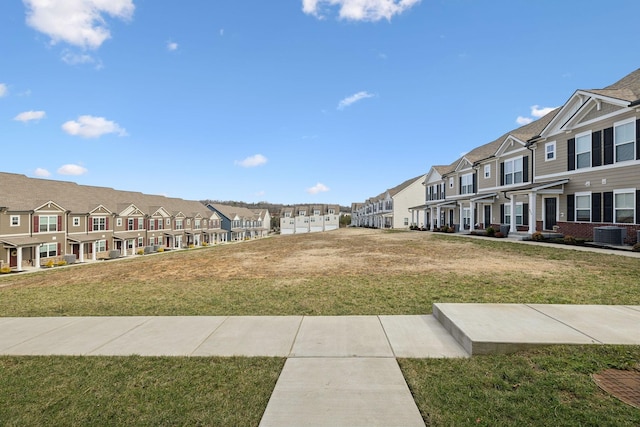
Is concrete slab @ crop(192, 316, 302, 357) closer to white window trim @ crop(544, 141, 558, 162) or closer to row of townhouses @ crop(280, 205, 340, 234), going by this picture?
white window trim @ crop(544, 141, 558, 162)

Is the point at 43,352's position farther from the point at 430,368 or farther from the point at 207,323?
the point at 430,368

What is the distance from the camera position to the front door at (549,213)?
19.6m

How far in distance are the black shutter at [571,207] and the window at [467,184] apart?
40.9ft

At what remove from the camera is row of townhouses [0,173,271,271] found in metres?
28.5

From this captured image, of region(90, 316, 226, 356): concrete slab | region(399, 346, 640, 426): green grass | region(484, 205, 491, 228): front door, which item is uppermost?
region(484, 205, 491, 228): front door

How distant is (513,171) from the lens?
79.2 feet

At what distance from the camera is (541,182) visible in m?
20.6

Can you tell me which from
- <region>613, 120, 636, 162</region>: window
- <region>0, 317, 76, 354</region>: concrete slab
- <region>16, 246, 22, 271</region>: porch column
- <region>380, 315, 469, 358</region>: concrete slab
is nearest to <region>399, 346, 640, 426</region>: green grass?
<region>380, 315, 469, 358</region>: concrete slab

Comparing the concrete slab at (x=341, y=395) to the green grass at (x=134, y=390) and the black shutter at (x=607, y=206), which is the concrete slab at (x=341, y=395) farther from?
the black shutter at (x=607, y=206)

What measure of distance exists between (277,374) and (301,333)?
1295 millimetres

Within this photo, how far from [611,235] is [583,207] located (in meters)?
3.10

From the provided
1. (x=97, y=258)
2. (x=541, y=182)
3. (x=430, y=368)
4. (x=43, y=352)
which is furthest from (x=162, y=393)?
(x=97, y=258)

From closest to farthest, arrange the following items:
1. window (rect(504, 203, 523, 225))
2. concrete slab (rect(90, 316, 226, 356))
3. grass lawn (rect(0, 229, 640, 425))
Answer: grass lawn (rect(0, 229, 640, 425))
concrete slab (rect(90, 316, 226, 356))
window (rect(504, 203, 523, 225))

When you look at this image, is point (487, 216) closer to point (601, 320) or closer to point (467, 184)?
point (467, 184)
